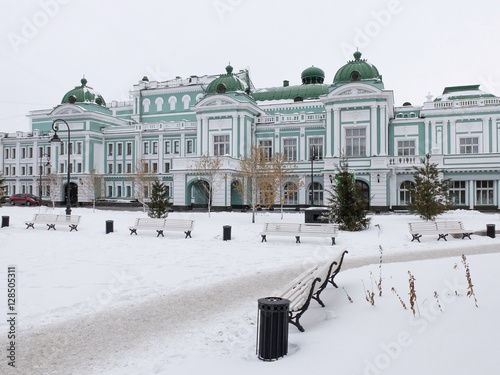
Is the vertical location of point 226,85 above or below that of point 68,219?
above

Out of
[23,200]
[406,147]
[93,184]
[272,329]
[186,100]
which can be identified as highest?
[186,100]

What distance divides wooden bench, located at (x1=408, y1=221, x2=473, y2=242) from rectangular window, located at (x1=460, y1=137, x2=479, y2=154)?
2428 centimetres

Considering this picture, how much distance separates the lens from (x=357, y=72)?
36.4 meters

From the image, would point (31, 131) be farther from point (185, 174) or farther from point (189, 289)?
point (189, 289)

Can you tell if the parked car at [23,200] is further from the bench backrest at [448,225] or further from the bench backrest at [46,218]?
the bench backrest at [448,225]

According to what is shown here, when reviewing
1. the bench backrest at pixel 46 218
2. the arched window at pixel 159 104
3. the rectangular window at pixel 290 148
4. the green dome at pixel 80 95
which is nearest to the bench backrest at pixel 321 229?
Result: the bench backrest at pixel 46 218

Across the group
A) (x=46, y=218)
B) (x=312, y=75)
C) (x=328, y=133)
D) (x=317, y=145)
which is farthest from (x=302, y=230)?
(x=312, y=75)

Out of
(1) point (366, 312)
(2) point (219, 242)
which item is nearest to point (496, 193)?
(2) point (219, 242)

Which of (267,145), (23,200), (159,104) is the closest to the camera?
(267,145)

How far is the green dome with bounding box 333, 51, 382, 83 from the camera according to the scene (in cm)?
3678

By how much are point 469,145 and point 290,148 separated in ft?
56.4

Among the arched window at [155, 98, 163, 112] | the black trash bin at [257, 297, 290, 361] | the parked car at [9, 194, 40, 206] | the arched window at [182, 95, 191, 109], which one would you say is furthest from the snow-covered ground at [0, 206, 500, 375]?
the arched window at [155, 98, 163, 112]

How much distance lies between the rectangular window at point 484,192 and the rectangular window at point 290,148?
56.0 feet

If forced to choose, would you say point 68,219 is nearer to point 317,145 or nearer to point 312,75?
point 317,145
